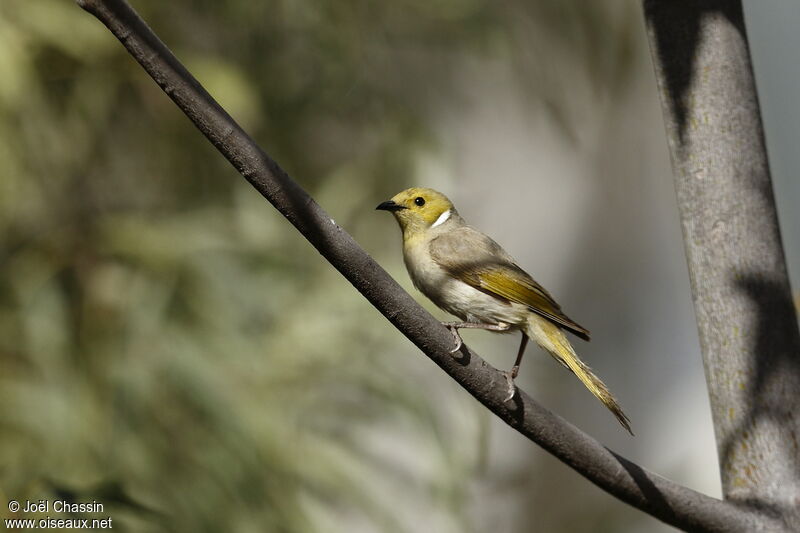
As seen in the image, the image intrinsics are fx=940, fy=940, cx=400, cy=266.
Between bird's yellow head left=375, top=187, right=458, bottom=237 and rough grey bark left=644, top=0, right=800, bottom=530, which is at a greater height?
bird's yellow head left=375, top=187, right=458, bottom=237

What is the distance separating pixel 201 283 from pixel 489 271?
4.99 feet

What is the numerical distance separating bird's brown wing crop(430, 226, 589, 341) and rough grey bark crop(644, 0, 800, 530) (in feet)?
0.71

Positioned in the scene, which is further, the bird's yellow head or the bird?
the bird's yellow head

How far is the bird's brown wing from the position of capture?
1533 millimetres

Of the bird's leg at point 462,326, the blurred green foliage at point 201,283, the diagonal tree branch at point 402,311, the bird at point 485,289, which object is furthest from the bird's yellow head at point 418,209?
the blurred green foliage at point 201,283

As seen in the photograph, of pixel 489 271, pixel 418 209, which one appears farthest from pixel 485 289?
pixel 418 209

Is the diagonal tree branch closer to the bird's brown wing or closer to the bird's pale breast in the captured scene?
the bird's brown wing

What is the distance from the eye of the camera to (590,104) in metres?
4.52

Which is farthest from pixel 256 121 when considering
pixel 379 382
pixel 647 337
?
pixel 647 337

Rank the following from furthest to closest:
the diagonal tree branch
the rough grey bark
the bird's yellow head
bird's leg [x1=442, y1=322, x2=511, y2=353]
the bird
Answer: the bird's yellow head < the bird < the rough grey bark < bird's leg [x1=442, y1=322, x2=511, y2=353] < the diagonal tree branch

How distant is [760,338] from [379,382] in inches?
72.9

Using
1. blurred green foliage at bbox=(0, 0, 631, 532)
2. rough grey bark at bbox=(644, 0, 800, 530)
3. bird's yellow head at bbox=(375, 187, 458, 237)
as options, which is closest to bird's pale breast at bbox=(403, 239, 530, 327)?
bird's yellow head at bbox=(375, 187, 458, 237)

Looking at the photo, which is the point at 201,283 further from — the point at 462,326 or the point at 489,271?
the point at 462,326

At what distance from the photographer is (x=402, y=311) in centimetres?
108
